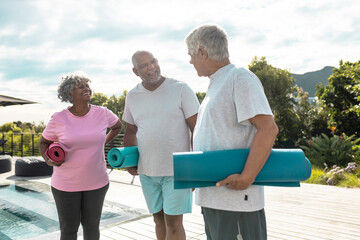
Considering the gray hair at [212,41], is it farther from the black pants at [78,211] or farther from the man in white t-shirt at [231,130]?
the black pants at [78,211]

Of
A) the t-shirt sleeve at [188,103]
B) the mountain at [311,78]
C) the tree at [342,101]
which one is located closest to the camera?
the t-shirt sleeve at [188,103]

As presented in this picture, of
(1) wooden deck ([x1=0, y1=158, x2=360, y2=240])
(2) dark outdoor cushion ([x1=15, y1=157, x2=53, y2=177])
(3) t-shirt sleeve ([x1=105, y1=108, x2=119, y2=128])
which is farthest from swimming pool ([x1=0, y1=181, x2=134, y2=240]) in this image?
(3) t-shirt sleeve ([x1=105, y1=108, x2=119, y2=128])

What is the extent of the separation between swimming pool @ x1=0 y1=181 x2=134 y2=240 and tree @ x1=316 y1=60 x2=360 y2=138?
8.59 m

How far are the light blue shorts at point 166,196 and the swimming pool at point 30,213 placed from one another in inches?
55.3

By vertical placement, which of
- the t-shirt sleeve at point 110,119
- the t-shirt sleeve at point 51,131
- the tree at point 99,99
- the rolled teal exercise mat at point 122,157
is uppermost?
the tree at point 99,99

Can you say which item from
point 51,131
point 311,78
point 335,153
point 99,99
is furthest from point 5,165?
point 311,78

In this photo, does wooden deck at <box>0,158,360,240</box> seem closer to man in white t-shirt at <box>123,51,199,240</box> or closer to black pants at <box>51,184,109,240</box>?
black pants at <box>51,184,109,240</box>

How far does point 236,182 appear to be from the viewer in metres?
1.08

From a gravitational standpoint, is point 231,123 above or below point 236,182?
above

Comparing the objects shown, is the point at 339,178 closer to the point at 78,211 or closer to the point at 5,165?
the point at 78,211

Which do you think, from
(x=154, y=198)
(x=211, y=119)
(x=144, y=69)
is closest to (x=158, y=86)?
(x=144, y=69)

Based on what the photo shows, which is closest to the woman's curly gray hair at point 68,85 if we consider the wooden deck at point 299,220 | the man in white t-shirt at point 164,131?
the man in white t-shirt at point 164,131

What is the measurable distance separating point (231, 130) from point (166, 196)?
84 centimetres

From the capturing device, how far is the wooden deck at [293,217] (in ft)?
9.11
